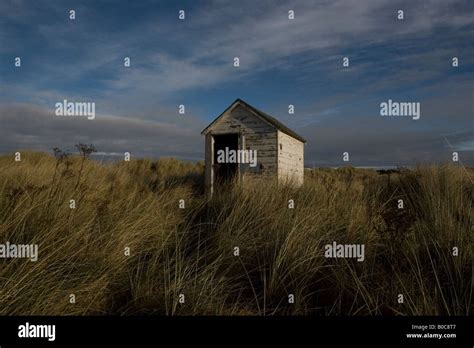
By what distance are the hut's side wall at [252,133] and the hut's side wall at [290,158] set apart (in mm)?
363

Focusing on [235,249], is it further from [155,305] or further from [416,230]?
[416,230]

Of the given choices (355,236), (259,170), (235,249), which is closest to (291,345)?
(235,249)

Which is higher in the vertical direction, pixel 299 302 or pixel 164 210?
pixel 164 210

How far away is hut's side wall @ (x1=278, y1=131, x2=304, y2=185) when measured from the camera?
1318 cm

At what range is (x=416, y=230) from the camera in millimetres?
4500

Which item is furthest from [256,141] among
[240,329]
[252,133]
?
[240,329]

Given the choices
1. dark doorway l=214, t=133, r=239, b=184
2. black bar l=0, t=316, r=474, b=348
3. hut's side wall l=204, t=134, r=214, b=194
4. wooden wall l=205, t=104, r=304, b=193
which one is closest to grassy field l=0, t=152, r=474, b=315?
black bar l=0, t=316, r=474, b=348

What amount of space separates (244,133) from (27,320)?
37.6 feet

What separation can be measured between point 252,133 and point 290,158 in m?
2.47

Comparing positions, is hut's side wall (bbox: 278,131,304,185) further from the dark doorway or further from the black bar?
the black bar

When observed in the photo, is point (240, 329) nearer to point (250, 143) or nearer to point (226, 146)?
point (250, 143)

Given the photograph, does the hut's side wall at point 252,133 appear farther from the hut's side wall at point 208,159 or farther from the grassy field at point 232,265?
the grassy field at point 232,265

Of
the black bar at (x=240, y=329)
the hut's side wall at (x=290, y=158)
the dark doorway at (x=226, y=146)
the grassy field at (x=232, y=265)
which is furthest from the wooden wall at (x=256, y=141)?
the black bar at (x=240, y=329)

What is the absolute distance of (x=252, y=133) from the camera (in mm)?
13297
